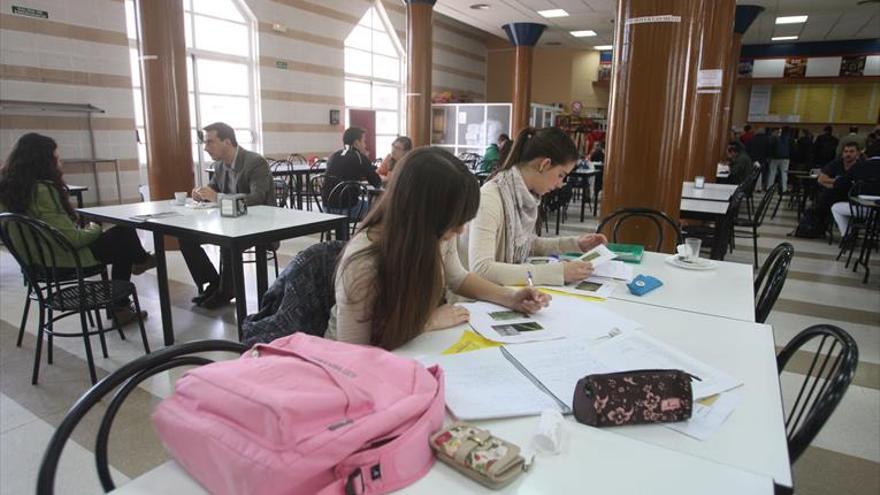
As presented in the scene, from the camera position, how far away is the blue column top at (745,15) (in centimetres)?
960

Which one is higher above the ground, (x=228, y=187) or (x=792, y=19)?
(x=792, y=19)

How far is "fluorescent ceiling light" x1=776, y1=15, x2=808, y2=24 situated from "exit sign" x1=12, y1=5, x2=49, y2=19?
12310mm

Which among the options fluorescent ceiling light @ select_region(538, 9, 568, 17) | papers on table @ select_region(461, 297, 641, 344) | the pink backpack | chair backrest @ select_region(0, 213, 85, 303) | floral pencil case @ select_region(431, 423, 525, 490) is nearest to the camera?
the pink backpack

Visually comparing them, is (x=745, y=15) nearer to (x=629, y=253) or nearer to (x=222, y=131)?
(x=629, y=253)

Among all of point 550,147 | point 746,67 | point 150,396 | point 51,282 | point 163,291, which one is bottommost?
point 150,396

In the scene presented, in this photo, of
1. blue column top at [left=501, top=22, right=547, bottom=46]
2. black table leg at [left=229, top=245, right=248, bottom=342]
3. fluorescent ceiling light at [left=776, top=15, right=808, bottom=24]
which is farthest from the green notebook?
fluorescent ceiling light at [left=776, top=15, right=808, bottom=24]

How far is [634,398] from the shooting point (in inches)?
38.5

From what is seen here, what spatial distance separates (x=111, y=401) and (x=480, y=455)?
27.7 inches

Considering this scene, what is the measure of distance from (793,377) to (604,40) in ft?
40.2

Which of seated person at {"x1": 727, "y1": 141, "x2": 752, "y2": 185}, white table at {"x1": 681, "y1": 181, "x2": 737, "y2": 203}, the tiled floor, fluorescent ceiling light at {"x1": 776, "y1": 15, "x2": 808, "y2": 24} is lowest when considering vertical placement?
the tiled floor

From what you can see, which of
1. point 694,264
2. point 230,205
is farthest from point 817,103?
point 230,205

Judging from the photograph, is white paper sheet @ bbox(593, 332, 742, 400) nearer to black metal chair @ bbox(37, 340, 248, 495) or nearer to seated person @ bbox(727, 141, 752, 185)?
black metal chair @ bbox(37, 340, 248, 495)

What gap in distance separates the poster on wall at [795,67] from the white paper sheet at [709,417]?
51.8ft

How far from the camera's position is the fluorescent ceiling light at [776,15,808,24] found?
10.4 metres
